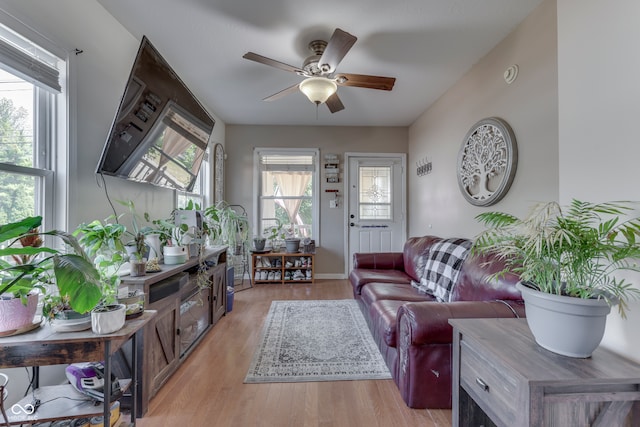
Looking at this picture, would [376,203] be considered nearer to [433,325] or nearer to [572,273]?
[433,325]

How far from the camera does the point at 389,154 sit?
440cm

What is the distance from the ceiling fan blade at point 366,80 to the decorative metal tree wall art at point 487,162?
0.95m

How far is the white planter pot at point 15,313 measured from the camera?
990mm

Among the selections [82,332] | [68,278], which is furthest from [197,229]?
[68,278]

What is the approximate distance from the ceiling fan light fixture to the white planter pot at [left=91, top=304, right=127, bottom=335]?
1.99 metres

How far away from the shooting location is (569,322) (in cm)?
85

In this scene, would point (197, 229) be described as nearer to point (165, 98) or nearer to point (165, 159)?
point (165, 159)

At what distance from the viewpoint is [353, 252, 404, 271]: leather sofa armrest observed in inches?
126

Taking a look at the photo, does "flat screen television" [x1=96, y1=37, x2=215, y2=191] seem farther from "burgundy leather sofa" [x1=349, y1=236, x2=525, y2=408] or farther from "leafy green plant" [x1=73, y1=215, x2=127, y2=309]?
"burgundy leather sofa" [x1=349, y1=236, x2=525, y2=408]

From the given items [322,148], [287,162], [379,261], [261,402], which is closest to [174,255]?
[261,402]

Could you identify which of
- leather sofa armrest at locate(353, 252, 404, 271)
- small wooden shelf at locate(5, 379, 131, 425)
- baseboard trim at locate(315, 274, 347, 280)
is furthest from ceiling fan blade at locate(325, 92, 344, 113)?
baseboard trim at locate(315, 274, 347, 280)

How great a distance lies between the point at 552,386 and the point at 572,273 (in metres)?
0.37

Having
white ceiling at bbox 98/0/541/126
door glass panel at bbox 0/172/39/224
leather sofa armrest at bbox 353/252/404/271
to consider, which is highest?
white ceiling at bbox 98/0/541/126

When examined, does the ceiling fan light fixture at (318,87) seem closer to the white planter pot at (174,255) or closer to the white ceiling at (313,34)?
the white ceiling at (313,34)
